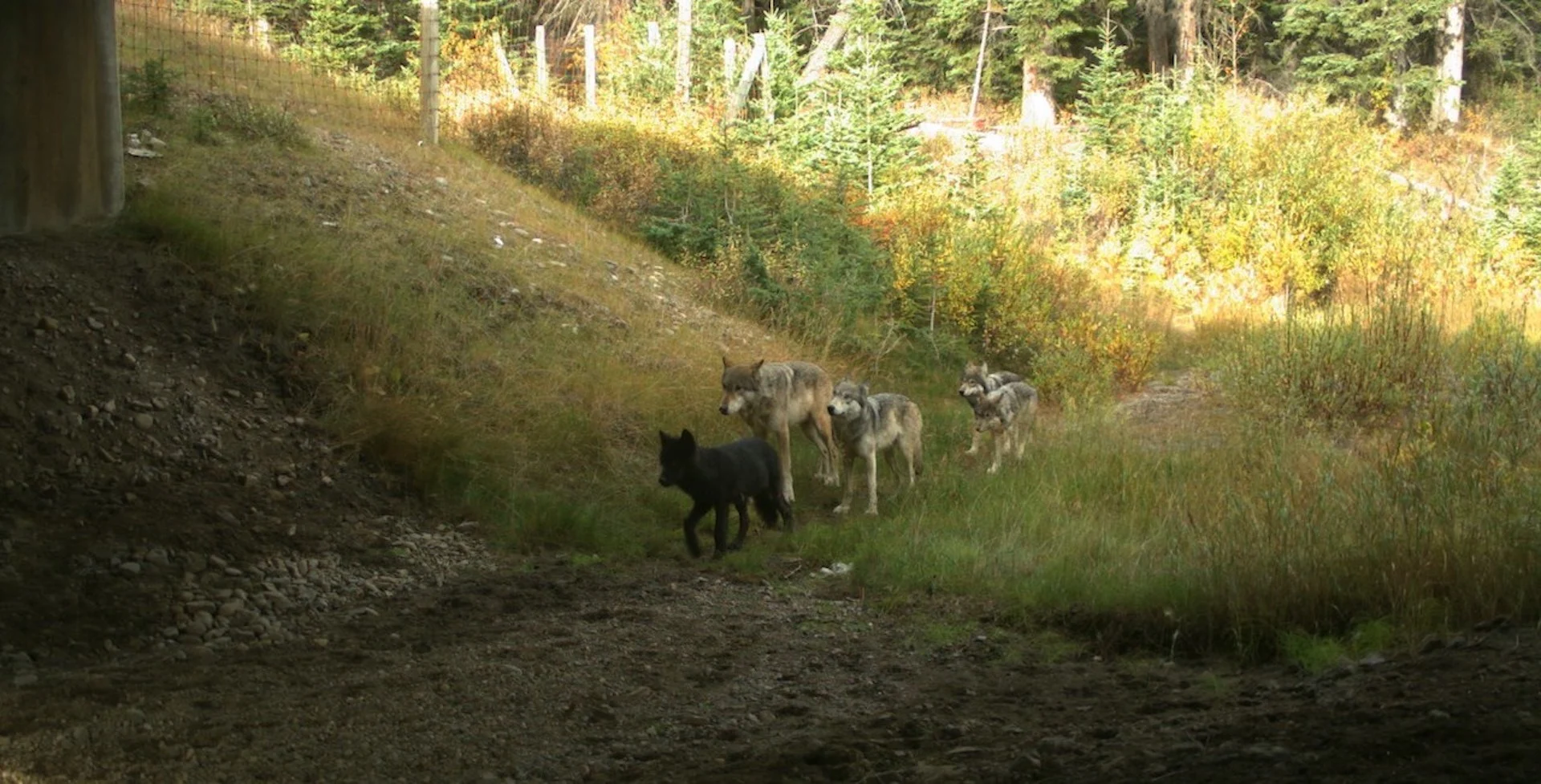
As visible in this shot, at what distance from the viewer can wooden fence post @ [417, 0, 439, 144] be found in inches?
747

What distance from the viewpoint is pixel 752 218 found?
18.4 metres

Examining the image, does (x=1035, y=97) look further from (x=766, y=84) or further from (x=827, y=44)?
(x=766, y=84)

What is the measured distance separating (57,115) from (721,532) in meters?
6.40

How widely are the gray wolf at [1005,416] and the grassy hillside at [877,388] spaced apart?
29 cm

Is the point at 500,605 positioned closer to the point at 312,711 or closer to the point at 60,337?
the point at 312,711

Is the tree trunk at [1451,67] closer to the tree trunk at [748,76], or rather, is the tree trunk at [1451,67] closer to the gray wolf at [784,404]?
the tree trunk at [748,76]

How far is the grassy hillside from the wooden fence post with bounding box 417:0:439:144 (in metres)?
1.37

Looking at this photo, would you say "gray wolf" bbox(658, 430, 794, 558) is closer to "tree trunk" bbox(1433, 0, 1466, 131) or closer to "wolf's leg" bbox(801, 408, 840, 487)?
"wolf's leg" bbox(801, 408, 840, 487)

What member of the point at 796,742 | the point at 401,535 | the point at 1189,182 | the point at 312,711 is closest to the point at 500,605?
the point at 401,535

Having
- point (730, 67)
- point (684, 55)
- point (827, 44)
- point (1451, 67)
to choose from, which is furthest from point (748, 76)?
point (1451, 67)

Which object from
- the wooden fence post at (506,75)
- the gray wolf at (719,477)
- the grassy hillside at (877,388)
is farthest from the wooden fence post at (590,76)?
the gray wolf at (719,477)

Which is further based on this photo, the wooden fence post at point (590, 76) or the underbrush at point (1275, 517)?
the wooden fence post at point (590, 76)

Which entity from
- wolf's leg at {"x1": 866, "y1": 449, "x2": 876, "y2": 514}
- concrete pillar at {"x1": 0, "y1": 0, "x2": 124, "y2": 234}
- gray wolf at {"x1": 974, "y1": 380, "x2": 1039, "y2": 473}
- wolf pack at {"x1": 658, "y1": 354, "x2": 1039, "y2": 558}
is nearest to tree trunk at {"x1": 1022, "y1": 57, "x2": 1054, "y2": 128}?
wolf pack at {"x1": 658, "y1": 354, "x2": 1039, "y2": 558}

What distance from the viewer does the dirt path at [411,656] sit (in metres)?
4.99
